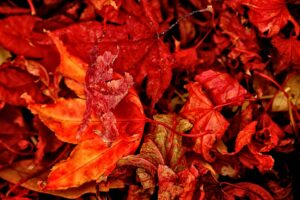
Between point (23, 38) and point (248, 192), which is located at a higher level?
point (23, 38)

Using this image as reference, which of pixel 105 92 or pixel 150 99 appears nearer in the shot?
pixel 105 92

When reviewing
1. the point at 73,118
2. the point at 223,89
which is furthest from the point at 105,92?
the point at 223,89

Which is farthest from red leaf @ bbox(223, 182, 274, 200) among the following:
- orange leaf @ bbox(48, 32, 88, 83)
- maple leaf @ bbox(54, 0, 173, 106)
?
orange leaf @ bbox(48, 32, 88, 83)

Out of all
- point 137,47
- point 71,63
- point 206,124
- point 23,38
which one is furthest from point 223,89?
point 23,38

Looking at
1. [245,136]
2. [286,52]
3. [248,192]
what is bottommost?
[248,192]

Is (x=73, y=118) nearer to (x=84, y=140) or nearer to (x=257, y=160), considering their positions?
(x=84, y=140)

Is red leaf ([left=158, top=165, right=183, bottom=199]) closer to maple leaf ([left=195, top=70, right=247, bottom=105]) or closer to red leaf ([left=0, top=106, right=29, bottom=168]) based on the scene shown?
maple leaf ([left=195, top=70, right=247, bottom=105])
